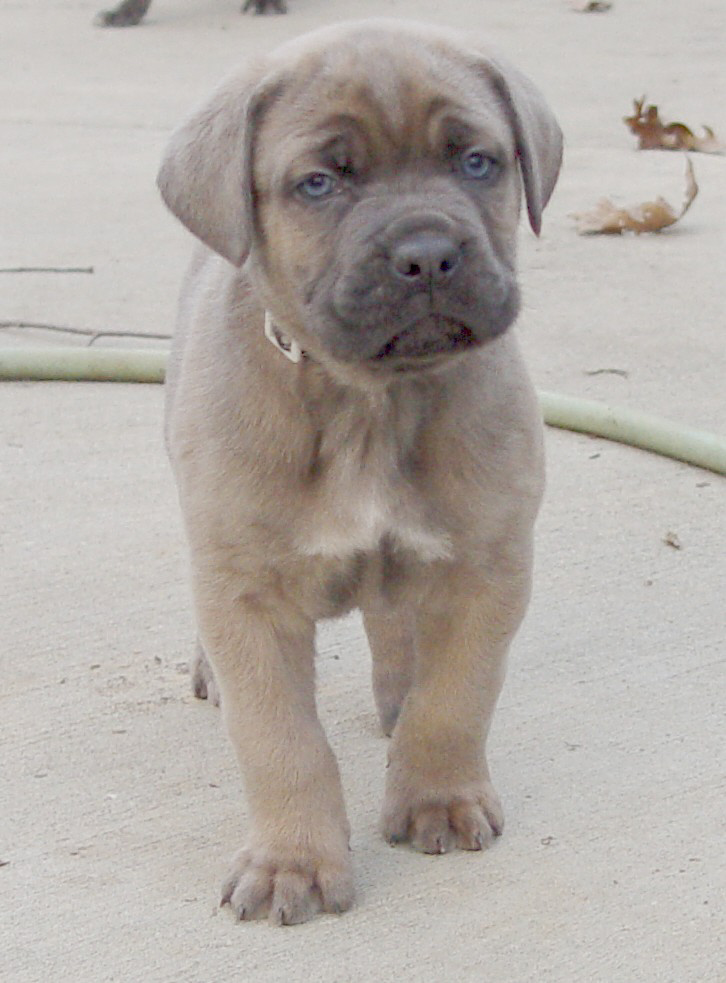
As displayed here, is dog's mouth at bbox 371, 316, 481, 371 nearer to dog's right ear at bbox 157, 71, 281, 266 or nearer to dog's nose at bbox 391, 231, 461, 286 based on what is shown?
dog's nose at bbox 391, 231, 461, 286

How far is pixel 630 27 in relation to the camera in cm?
1373

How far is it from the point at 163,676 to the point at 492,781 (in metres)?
0.96

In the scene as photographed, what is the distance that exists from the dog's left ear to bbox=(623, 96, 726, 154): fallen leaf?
6028 mm

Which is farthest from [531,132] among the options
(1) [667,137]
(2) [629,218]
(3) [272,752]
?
(1) [667,137]

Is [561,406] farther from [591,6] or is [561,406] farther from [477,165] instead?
[591,6]

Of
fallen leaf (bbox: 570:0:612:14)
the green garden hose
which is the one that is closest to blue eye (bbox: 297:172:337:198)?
the green garden hose

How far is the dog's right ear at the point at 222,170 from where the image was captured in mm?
3461

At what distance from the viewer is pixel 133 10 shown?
14.6m

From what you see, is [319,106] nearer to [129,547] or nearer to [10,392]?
[129,547]

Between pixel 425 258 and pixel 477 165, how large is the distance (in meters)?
0.38

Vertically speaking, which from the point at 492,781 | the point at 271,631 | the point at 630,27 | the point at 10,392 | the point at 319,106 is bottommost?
the point at 630,27

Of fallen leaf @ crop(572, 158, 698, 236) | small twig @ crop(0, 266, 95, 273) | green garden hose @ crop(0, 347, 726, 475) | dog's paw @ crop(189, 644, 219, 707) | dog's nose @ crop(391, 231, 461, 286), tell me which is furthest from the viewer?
fallen leaf @ crop(572, 158, 698, 236)

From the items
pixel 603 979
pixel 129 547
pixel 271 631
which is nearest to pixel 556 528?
pixel 129 547

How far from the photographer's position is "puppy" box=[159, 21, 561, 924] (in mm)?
3355
